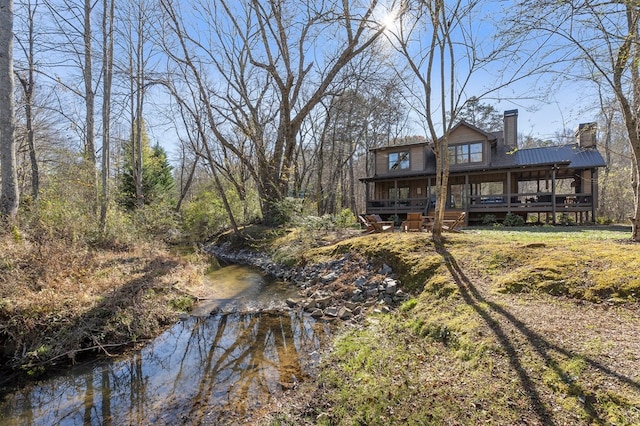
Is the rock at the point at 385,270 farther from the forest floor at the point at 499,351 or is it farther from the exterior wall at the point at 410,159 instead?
the exterior wall at the point at 410,159

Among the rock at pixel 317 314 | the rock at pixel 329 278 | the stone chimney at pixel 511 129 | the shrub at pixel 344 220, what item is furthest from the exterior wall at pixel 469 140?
the rock at pixel 317 314

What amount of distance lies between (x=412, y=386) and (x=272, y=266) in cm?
835

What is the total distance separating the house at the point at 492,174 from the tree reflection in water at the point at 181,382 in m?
14.9

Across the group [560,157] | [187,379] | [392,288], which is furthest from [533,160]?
[187,379]

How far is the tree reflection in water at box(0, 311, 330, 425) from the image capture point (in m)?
3.39

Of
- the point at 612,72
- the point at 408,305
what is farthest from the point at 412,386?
the point at 612,72

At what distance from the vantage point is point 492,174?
18.9 m

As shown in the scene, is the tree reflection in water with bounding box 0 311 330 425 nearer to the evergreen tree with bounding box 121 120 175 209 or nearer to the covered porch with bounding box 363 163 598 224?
the evergreen tree with bounding box 121 120 175 209

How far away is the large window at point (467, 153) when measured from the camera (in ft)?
60.1

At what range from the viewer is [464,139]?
18703 mm

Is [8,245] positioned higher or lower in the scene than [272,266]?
higher

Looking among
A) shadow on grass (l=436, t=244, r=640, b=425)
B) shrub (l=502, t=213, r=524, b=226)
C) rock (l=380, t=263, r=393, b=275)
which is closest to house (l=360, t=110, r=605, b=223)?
shrub (l=502, t=213, r=524, b=226)

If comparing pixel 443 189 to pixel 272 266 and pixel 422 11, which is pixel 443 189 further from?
pixel 272 266


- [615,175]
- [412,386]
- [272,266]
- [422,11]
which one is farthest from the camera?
[615,175]
